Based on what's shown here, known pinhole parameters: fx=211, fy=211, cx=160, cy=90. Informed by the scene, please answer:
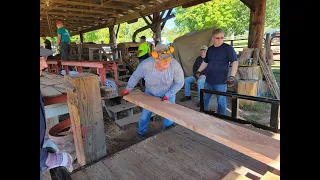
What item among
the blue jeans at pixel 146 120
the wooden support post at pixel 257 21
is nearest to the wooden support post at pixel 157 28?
the wooden support post at pixel 257 21

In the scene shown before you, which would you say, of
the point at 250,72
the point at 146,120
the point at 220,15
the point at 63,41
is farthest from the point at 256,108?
the point at 220,15

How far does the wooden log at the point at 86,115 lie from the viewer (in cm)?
222

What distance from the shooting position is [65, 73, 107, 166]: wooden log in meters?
2.22

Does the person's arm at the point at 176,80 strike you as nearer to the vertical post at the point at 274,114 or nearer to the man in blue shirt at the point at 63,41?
the vertical post at the point at 274,114

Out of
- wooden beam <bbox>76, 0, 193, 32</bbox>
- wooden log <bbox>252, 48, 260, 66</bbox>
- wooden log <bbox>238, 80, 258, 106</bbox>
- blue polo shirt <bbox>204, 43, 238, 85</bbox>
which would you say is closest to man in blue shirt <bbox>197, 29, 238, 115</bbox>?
blue polo shirt <bbox>204, 43, 238, 85</bbox>

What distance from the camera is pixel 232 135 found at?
1755 mm

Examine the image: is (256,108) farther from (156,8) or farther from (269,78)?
(156,8)

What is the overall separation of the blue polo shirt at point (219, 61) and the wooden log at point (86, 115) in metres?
2.30

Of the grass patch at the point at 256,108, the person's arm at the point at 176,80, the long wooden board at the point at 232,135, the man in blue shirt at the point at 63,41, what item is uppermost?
the man in blue shirt at the point at 63,41

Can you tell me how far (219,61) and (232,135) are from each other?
7.53 ft
